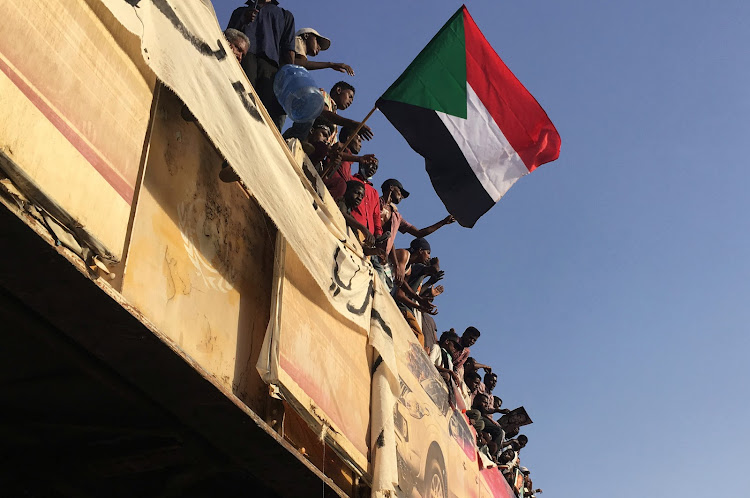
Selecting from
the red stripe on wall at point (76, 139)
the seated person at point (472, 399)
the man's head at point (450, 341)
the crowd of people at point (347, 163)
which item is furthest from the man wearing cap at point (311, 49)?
the seated person at point (472, 399)

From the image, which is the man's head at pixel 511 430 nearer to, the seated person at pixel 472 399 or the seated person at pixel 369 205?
the seated person at pixel 472 399

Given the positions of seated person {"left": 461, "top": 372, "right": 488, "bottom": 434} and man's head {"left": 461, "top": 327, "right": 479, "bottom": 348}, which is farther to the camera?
man's head {"left": 461, "top": 327, "right": 479, "bottom": 348}

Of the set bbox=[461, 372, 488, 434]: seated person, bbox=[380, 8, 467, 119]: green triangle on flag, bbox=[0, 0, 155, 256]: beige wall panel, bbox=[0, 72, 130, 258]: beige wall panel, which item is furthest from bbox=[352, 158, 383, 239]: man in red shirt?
bbox=[461, 372, 488, 434]: seated person

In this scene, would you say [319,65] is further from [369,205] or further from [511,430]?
[511,430]

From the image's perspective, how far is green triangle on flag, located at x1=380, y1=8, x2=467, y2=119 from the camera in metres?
6.84

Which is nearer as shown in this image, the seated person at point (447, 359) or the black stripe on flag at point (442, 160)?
the black stripe on flag at point (442, 160)

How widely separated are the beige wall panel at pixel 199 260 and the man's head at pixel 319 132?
5.68 feet

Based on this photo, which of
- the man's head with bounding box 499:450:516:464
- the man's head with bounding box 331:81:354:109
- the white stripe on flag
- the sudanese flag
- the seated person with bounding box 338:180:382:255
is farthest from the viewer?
the man's head with bounding box 499:450:516:464

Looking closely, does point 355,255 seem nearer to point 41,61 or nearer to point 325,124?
point 325,124

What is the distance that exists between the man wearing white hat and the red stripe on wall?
139 inches

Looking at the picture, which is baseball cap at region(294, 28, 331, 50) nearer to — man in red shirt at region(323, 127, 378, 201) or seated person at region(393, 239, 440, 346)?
man in red shirt at region(323, 127, 378, 201)

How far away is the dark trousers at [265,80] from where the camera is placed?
6.23 meters

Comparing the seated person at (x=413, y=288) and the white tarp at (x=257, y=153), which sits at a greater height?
the seated person at (x=413, y=288)

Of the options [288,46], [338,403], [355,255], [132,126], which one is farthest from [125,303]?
[288,46]
